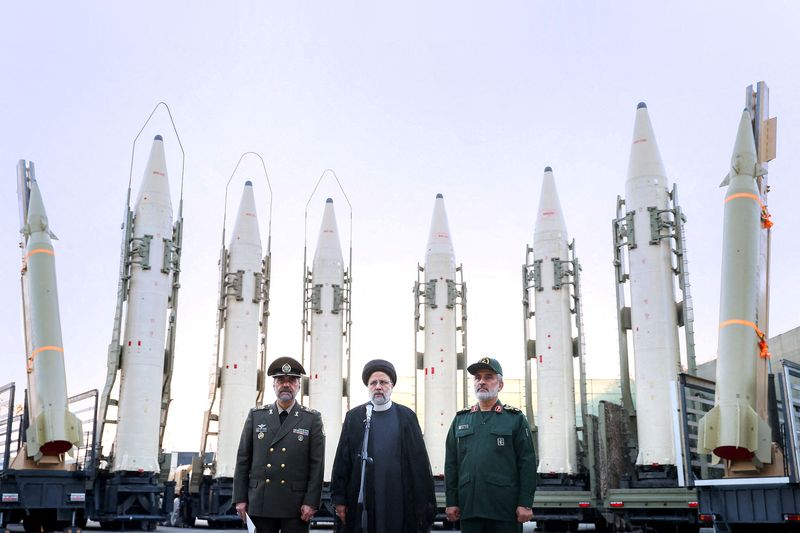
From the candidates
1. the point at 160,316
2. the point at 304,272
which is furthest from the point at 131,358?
the point at 304,272

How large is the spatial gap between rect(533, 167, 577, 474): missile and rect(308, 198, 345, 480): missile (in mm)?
5614

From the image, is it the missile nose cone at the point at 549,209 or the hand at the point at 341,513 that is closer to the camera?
the hand at the point at 341,513

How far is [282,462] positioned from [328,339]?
1644 cm

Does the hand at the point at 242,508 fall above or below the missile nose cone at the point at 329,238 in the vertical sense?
below

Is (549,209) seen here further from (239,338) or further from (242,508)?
(242,508)

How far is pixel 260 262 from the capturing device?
21750 mm

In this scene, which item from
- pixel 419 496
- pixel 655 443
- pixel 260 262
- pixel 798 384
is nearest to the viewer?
pixel 419 496

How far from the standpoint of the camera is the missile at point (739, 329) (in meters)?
9.58

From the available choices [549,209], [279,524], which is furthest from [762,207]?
[549,209]

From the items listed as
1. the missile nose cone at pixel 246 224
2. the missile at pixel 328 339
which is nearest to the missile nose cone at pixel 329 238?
the missile at pixel 328 339

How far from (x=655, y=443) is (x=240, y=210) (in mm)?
12216

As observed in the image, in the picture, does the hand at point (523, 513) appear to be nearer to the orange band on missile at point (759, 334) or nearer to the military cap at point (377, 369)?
the military cap at point (377, 369)

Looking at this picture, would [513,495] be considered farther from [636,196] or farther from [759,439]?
[636,196]

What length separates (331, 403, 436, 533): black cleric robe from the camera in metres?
5.44
